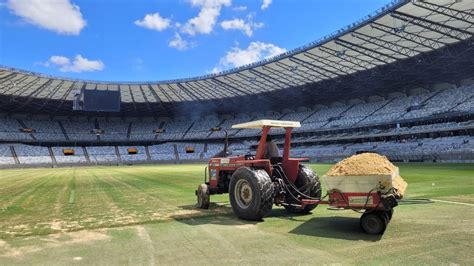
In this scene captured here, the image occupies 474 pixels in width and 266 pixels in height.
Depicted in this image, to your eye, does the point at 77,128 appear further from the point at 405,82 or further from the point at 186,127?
the point at 405,82

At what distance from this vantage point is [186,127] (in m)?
92.6

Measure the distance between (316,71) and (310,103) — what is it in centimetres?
2213

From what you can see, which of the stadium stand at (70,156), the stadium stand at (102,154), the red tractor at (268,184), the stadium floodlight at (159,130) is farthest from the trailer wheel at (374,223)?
the stadium floodlight at (159,130)

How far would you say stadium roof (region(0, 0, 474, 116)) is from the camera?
35.3 metres

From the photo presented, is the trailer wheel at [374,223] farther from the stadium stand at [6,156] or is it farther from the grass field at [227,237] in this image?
the stadium stand at [6,156]

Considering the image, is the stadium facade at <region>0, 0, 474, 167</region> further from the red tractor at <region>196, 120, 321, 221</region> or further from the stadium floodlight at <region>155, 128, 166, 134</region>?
the red tractor at <region>196, 120, 321, 221</region>

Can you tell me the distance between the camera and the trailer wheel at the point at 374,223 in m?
7.22

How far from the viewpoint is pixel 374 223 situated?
7266 mm

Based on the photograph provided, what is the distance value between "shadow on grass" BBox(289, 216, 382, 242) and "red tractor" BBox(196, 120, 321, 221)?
494 mm

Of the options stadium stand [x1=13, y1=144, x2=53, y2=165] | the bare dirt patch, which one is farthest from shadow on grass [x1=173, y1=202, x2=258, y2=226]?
stadium stand [x1=13, y1=144, x2=53, y2=165]

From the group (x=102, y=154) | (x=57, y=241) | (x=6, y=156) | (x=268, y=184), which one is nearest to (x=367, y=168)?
(x=268, y=184)

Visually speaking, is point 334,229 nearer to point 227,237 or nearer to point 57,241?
point 227,237

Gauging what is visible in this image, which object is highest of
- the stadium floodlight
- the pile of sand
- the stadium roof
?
the stadium roof

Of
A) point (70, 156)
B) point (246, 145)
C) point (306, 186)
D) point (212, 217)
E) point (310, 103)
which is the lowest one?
point (212, 217)
